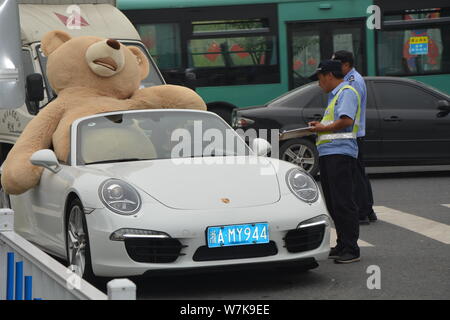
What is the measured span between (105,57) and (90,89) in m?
0.33

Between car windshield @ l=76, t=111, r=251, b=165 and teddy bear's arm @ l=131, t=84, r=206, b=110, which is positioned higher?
teddy bear's arm @ l=131, t=84, r=206, b=110

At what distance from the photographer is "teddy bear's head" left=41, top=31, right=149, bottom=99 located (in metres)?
9.70

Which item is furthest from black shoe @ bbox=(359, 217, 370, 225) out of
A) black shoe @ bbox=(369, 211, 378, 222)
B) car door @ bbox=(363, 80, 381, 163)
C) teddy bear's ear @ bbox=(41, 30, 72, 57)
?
car door @ bbox=(363, 80, 381, 163)

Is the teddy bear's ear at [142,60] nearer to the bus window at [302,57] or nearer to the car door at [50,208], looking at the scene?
the car door at [50,208]

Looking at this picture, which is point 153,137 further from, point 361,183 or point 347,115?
point 361,183

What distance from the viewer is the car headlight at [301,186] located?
752 centimetres

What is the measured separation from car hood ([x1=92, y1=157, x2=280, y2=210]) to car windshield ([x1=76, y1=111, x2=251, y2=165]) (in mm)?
270

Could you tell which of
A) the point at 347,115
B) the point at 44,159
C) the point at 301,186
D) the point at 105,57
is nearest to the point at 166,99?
the point at 105,57

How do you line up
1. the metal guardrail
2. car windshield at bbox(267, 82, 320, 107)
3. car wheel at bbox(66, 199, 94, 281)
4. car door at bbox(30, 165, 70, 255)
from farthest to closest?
car windshield at bbox(267, 82, 320, 107) < car door at bbox(30, 165, 70, 255) < car wheel at bbox(66, 199, 94, 281) < the metal guardrail

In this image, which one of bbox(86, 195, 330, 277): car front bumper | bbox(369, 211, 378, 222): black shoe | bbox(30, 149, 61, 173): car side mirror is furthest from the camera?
bbox(369, 211, 378, 222): black shoe

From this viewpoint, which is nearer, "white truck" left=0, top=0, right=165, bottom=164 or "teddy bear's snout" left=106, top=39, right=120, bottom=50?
"teddy bear's snout" left=106, top=39, right=120, bottom=50

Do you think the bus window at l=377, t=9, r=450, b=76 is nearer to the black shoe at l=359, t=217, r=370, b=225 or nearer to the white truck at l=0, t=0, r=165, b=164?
the white truck at l=0, t=0, r=165, b=164
